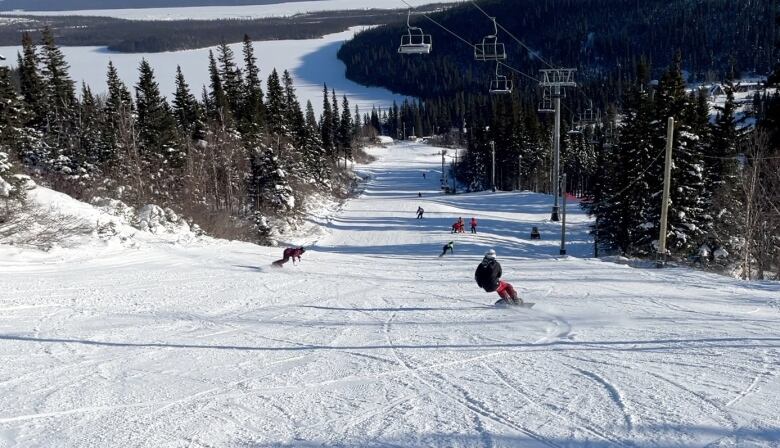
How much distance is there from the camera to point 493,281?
1077cm

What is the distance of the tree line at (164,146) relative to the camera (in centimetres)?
3130

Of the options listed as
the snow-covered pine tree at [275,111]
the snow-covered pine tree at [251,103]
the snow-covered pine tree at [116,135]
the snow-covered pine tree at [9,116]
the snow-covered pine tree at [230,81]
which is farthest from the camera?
the snow-covered pine tree at [230,81]

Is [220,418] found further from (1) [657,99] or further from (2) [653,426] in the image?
(1) [657,99]

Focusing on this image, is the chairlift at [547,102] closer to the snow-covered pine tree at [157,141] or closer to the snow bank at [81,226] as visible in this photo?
the snow bank at [81,226]

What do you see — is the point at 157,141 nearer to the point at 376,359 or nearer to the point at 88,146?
the point at 88,146

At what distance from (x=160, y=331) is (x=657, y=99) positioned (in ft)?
95.1

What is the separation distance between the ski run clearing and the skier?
523 millimetres

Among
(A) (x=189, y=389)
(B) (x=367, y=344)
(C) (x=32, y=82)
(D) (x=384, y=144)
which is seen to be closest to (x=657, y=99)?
(B) (x=367, y=344)

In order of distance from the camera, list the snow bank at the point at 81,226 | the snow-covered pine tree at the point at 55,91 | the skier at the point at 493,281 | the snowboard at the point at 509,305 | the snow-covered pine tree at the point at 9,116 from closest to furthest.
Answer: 1. the skier at the point at 493,281
2. the snowboard at the point at 509,305
3. the snow bank at the point at 81,226
4. the snow-covered pine tree at the point at 9,116
5. the snow-covered pine tree at the point at 55,91

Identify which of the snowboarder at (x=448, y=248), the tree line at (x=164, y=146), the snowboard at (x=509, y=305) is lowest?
the snowboarder at (x=448, y=248)

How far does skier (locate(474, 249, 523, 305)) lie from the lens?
35.3ft

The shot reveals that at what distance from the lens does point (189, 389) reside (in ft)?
21.5

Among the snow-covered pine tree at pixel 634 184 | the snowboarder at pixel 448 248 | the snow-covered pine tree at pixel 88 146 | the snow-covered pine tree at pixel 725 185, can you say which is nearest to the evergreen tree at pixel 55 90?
the snow-covered pine tree at pixel 88 146

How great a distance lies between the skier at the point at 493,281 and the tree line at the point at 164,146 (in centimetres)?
1977
